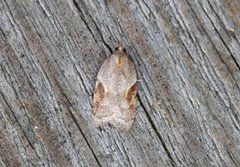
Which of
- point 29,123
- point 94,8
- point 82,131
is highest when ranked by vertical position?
point 94,8

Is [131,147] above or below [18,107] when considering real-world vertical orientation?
below

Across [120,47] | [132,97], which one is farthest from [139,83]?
[120,47]

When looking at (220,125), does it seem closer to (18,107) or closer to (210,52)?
(210,52)

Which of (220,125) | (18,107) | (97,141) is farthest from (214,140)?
(18,107)

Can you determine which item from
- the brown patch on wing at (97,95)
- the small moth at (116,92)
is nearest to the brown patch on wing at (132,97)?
the small moth at (116,92)

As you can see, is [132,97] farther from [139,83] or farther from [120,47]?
[120,47]

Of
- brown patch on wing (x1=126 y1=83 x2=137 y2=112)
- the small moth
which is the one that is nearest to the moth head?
the small moth

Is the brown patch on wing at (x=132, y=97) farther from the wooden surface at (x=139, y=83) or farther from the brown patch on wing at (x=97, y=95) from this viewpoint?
the brown patch on wing at (x=97, y=95)

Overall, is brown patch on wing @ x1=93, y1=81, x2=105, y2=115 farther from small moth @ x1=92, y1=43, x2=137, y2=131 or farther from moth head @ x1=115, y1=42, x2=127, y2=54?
moth head @ x1=115, y1=42, x2=127, y2=54
